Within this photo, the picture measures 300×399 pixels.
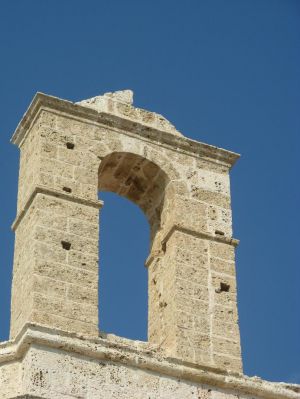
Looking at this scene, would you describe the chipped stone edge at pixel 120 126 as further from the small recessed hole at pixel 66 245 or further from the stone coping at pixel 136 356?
the stone coping at pixel 136 356

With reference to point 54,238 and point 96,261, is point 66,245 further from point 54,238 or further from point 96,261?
point 96,261

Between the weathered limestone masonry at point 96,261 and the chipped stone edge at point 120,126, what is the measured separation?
0.01 meters

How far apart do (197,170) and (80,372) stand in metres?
3.17

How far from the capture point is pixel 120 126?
15953mm

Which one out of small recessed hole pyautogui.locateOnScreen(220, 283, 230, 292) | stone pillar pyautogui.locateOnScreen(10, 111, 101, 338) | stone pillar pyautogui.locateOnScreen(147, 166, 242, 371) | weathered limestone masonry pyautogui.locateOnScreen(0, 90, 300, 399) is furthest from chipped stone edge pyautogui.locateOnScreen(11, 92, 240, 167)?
small recessed hole pyautogui.locateOnScreen(220, 283, 230, 292)

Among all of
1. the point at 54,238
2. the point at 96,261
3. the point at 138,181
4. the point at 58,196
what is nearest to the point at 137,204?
the point at 138,181

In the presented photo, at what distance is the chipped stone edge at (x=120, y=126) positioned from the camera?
15772mm

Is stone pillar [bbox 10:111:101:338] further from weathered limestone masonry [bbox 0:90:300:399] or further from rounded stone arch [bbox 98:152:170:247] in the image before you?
rounded stone arch [bbox 98:152:170:247]

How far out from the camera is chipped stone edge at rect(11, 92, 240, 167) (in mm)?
15772

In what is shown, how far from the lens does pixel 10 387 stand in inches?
544

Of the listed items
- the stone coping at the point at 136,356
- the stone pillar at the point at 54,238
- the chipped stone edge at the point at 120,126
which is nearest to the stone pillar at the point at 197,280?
the stone coping at the point at 136,356

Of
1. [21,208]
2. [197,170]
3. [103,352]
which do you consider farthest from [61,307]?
[197,170]

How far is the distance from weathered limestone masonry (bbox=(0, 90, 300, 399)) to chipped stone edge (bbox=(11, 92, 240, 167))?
0.01 metres

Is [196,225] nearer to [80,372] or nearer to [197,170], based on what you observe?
[197,170]
